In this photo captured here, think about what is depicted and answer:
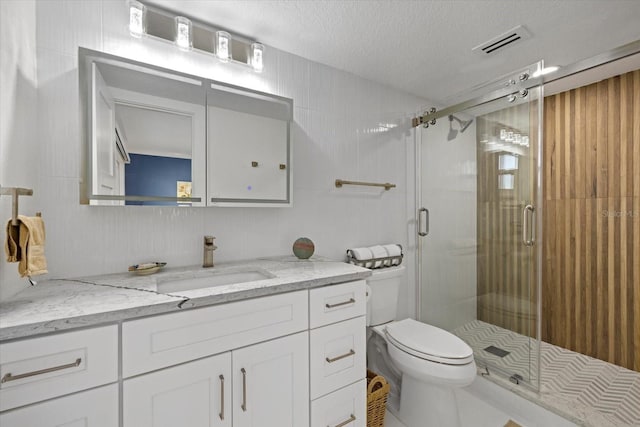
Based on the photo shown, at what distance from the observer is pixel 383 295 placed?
6.63ft

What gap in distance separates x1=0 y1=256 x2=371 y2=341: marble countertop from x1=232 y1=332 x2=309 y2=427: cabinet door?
0.77 feet

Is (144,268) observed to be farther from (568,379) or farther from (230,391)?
(568,379)

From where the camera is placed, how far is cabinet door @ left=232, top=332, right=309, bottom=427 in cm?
110

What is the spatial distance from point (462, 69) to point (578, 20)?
66 centimetres

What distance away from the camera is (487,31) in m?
1.65

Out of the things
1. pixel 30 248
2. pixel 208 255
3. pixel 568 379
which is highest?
pixel 30 248

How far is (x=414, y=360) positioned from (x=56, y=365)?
5.11ft

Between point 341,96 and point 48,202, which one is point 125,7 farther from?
point 341,96

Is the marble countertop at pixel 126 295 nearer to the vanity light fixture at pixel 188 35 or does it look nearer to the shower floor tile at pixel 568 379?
the vanity light fixture at pixel 188 35

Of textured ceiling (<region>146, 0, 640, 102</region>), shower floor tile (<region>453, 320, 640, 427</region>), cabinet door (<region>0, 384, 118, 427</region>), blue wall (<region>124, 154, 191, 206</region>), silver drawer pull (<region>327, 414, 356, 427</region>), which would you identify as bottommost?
shower floor tile (<region>453, 320, 640, 427</region>)

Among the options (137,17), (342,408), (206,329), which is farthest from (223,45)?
(342,408)

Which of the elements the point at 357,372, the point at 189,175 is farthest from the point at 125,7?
the point at 357,372

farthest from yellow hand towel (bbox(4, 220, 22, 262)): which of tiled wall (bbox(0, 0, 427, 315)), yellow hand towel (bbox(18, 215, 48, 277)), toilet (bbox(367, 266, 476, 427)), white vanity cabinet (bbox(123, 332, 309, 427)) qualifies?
toilet (bbox(367, 266, 476, 427))

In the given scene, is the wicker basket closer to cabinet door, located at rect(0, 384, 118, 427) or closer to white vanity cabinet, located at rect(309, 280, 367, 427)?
white vanity cabinet, located at rect(309, 280, 367, 427)
